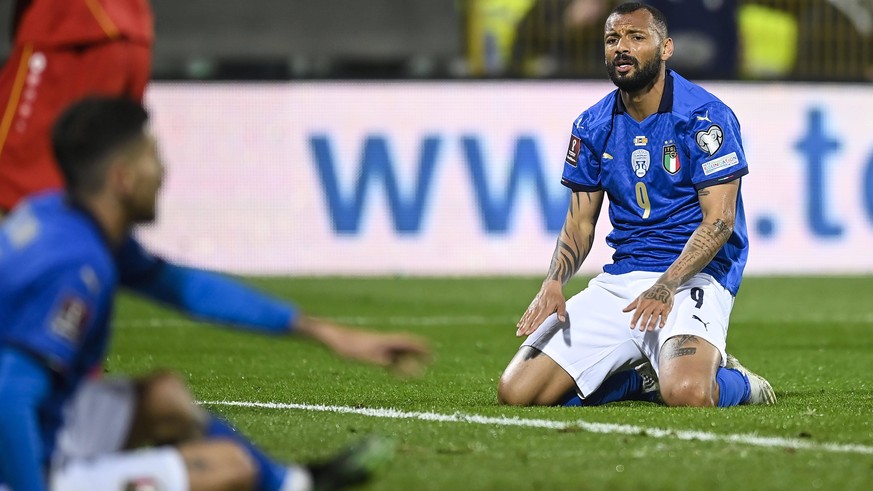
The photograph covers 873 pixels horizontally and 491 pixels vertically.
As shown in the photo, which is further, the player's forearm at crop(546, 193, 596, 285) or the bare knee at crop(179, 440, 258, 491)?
the player's forearm at crop(546, 193, 596, 285)

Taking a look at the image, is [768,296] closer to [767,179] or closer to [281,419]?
[767,179]

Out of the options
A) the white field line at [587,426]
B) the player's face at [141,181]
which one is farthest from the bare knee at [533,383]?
the player's face at [141,181]

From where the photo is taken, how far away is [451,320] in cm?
1124

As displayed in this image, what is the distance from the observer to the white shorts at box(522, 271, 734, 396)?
22.1 feet

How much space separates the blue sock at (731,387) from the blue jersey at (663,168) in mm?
509

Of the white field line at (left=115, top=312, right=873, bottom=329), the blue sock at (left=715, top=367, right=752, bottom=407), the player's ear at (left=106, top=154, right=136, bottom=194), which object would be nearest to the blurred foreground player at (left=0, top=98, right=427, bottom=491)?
the player's ear at (left=106, top=154, right=136, bottom=194)

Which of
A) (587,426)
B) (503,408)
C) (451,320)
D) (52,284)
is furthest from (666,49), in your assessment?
(451,320)

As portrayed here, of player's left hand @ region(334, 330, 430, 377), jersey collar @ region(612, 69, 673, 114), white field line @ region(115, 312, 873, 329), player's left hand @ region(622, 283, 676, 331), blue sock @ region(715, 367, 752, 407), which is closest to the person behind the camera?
player's left hand @ region(334, 330, 430, 377)

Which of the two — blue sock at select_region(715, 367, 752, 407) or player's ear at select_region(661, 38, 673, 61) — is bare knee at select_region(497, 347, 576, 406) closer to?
blue sock at select_region(715, 367, 752, 407)

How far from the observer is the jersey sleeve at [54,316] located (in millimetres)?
3354

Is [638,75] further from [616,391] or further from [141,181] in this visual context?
[141,181]

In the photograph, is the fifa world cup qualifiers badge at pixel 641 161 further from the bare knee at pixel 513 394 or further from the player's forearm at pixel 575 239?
the bare knee at pixel 513 394

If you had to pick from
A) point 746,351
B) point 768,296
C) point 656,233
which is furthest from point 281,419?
point 768,296

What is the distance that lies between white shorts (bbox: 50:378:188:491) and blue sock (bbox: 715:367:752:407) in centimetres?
328
